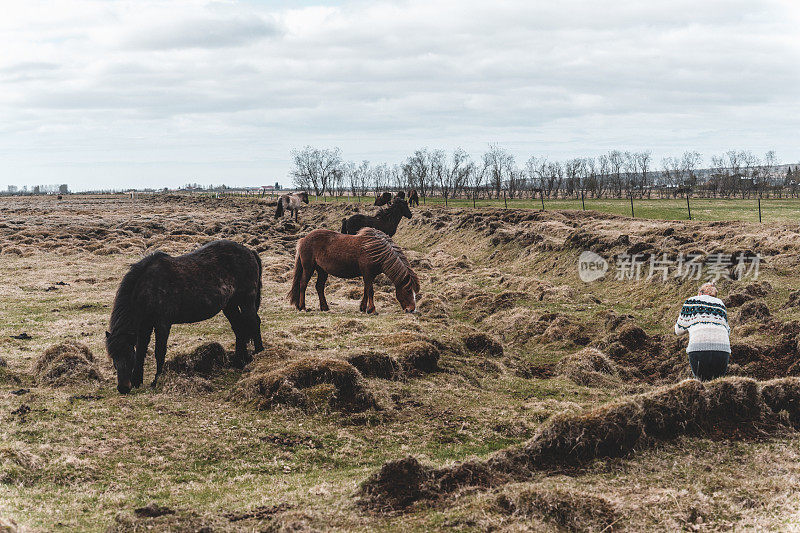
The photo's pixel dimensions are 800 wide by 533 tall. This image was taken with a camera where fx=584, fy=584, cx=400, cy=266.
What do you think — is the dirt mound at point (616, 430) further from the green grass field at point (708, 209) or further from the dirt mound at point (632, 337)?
the green grass field at point (708, 209)

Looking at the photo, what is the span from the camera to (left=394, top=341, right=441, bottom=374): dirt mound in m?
10.7

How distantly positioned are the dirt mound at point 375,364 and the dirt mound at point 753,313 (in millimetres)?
8097

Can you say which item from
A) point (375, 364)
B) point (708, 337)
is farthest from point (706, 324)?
point (375, 364)

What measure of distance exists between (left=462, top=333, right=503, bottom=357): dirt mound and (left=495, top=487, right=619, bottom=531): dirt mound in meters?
7.09

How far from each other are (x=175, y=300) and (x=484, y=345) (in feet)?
21.0

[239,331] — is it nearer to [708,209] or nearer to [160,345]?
[160,345]

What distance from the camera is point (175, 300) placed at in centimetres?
966

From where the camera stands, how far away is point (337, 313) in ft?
51.2

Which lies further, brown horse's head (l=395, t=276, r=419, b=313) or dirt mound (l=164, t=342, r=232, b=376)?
brown horse's head (l=395, t=276, r=419, b=313)

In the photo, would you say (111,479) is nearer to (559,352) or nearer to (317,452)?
(317,452)

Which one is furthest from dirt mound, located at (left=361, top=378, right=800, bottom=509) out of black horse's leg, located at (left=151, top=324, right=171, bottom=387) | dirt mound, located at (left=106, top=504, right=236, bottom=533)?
black horse's leg, located at (left=151, top=324, right=171, bottom=387)

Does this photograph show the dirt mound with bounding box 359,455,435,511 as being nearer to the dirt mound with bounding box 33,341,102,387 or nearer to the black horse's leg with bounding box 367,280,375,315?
the dirt mound with bounding box 33,341,102,387

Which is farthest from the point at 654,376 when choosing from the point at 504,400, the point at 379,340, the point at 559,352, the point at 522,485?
the point at 522,485

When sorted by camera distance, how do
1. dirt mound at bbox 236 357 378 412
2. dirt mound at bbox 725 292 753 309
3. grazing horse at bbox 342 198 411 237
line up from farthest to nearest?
grazing horse at bbox 342 198 411 237 < dirt mound at bbox 725 292 753 309 < dirt mound at bbox 236 357 378 412
